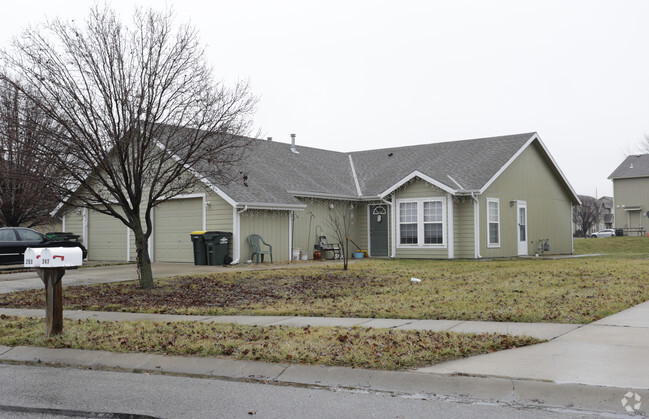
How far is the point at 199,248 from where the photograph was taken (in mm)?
22328

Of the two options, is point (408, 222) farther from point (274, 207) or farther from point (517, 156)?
point (274, 207)

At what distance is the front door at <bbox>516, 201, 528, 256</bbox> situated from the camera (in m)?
27.0

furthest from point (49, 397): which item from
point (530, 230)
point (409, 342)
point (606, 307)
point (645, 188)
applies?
point (645, 188)

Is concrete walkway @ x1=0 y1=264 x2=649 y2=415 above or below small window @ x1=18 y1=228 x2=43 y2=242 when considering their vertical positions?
below

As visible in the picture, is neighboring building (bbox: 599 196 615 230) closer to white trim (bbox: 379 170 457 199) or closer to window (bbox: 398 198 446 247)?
window (bbox: 398 198 446 247)

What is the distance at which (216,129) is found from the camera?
48.8 ft

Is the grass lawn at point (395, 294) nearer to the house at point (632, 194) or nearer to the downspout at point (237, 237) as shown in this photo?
the downspout at point (237, 237)

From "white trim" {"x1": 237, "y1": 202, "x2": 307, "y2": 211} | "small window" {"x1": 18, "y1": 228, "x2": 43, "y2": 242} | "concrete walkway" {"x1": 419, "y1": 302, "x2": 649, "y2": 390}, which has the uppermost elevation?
"white trim" {"x1": 237, "y1": 202, "x2": 307, "y2": 211}

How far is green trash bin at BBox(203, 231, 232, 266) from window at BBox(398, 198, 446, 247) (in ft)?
24.4

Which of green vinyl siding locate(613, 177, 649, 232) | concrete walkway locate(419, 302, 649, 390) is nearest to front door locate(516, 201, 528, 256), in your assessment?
concrete walkway locate(419, 302, 649, 390)

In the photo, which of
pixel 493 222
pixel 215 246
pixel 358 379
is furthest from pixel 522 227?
pixel 358 379

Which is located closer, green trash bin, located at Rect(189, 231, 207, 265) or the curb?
the curb

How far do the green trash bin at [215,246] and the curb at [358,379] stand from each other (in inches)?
529

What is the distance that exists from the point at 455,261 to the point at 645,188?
37.8m
